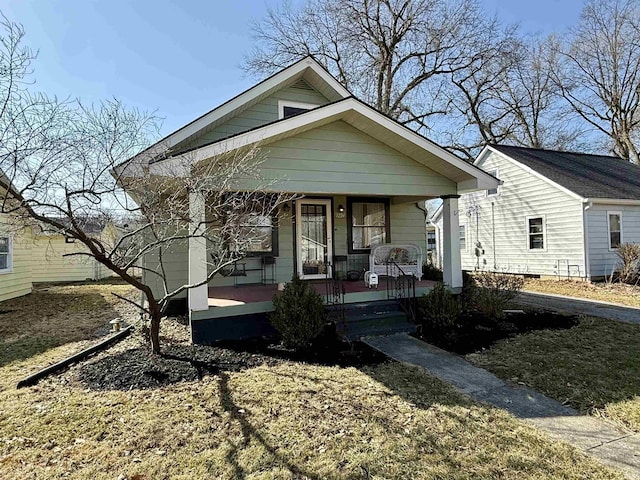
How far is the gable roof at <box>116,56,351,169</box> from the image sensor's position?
7914 mm

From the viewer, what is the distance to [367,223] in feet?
33.1

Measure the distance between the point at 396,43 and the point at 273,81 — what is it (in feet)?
47.7

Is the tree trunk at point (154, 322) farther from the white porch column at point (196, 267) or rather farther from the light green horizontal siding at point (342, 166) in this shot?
the light green horizontal siding at point (342, 166)

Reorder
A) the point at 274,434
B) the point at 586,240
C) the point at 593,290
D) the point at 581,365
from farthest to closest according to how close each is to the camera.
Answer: the point at 586,240
the point at 593,290
the point at 581,365
the point at 274,434

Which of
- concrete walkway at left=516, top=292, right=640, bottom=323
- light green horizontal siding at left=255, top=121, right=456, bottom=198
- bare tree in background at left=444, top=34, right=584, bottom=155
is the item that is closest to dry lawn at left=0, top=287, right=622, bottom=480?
light green horizontal siding at left=255, top=121, right=456, bottom=198

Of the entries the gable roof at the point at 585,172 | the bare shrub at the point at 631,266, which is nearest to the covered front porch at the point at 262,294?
the bare shrub at the point at 631,266

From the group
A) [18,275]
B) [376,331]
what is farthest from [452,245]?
[18,275]

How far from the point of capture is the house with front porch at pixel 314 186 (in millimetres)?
6121

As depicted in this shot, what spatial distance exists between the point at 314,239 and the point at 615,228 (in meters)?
12.0

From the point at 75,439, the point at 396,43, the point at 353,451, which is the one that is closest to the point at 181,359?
the point at 75,439

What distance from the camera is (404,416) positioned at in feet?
12.0

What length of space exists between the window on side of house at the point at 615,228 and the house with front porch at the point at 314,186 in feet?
27.2

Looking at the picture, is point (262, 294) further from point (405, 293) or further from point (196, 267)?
point (405, 293)

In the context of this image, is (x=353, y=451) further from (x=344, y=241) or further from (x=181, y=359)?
(x=344, y=241)
